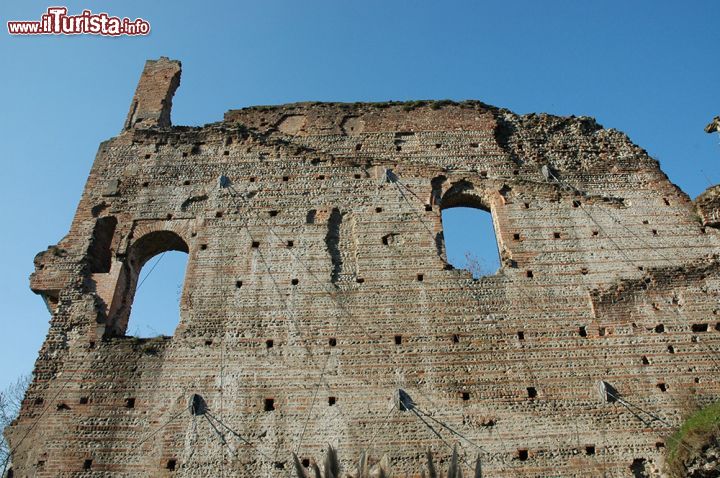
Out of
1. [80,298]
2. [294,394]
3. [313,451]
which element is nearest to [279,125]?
[80,298]

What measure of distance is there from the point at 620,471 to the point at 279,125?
882 cm

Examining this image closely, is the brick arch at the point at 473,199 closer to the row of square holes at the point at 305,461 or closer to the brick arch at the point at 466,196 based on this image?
the brick arch at the point at 466,196

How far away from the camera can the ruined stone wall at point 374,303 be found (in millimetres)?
8422

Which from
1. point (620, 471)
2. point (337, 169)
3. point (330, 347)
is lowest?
point (620, 471)

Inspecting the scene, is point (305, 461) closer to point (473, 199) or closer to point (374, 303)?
point (374, 303)

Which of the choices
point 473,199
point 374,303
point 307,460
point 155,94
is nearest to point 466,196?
point 473,199

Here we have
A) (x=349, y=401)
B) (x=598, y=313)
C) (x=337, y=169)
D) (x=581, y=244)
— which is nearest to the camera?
(x=349, y=401)

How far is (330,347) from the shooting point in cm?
925

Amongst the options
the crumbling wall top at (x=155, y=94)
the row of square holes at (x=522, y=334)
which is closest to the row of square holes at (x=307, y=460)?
the row of square holes at (x=522, y=334)

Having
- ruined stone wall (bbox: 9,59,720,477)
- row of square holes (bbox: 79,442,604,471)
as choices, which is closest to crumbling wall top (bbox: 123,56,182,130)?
ruined stone wall (bbox: 9,59,720,477)

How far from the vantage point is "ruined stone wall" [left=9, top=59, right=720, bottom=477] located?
8.42m

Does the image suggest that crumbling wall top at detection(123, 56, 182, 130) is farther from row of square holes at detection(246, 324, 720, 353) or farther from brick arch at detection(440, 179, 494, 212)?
brick arch at detection(440, 179, 494, 212)

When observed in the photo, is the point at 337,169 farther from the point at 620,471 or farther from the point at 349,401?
the point at 620,471

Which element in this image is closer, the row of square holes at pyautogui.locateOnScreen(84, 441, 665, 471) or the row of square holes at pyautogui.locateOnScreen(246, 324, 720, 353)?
the row of square holes at pyautogui.locateOnScreen(84, 441, 665, 471)
